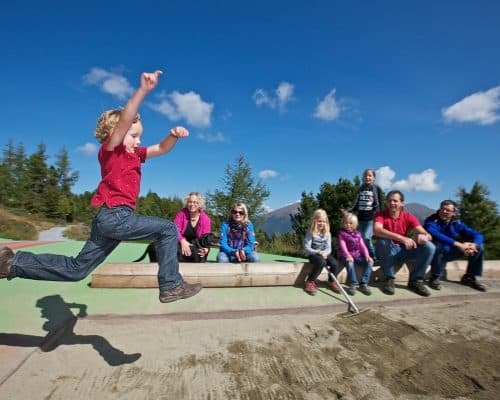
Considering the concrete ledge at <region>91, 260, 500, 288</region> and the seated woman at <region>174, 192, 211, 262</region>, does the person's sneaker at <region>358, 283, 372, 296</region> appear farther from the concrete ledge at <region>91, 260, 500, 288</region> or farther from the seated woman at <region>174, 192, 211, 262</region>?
the seated woman at <region>174, 192, 211, 262</region>

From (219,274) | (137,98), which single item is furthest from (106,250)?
(219,274)

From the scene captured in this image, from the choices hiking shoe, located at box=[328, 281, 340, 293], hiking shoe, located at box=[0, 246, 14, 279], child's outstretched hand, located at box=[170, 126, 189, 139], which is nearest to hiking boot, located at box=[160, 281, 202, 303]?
hiking shoe, located at box=[0, 246, 14, 279]

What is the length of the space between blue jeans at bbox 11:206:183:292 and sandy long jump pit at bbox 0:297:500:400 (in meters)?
0.59

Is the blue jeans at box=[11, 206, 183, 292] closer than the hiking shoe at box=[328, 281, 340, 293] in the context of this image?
Yes

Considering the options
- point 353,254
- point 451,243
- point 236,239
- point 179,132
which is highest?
point 179,132

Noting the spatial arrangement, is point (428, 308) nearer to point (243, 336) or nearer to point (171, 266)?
point (243, 336)

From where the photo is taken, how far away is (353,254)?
13.6 feet

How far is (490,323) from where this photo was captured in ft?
9.45

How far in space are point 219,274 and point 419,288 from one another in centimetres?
263

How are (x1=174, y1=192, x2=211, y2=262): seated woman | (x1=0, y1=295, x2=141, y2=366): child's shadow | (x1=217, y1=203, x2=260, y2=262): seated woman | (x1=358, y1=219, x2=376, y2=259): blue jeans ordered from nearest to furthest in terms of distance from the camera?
(x1=0, y1=295, x2=141, y2=366): child's shadow → (x1=174, y1=192, x2=211, y2=262): seated woman → (x1=217, y1=203, x2=260, y2=262): seated woman → (x1=358, y1=219, x2=376, y2=259): blue jeans

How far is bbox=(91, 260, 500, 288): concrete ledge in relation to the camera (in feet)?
12.4

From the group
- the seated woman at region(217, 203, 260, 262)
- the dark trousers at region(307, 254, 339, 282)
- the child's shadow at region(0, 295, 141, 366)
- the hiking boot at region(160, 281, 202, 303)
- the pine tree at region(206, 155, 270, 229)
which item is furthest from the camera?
the pine tree at region(206, 155, 270, 229)

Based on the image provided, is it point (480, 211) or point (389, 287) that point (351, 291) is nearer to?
point (389, 287)

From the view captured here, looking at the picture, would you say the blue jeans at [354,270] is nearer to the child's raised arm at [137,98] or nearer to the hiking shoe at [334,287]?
the hiking shoe at [334,287]
